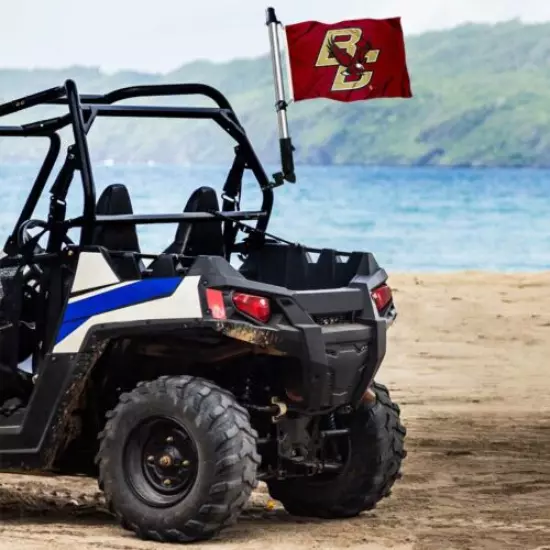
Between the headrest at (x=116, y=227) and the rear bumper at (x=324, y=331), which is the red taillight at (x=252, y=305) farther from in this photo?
the headrest at (x=116, y=227)

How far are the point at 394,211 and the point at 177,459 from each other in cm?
4749

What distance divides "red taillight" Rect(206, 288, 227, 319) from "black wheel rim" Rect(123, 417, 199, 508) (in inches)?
20.1

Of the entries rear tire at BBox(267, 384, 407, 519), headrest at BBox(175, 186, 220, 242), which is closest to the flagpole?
headrest at BBox(175, 186, 220, 242)

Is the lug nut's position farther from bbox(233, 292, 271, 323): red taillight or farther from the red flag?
the red flag

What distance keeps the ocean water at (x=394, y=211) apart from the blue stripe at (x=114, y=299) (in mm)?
27572

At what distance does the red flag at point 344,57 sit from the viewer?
10992mm

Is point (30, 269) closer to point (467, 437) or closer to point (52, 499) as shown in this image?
point (52, 499)

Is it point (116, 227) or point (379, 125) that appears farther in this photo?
point (379, 125)

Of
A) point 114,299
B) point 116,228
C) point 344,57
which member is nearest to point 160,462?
point 114,299

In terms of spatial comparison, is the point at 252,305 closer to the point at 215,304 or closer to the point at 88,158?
the point at 215,304

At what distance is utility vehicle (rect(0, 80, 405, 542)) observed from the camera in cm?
832

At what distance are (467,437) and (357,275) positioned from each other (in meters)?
3.28

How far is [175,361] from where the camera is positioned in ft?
28.8

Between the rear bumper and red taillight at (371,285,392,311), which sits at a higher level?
red taillight at (371,285,392,311)
